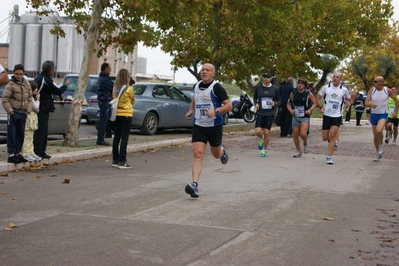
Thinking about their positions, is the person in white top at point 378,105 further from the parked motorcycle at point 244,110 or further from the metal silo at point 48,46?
the metal silo at point 48,46

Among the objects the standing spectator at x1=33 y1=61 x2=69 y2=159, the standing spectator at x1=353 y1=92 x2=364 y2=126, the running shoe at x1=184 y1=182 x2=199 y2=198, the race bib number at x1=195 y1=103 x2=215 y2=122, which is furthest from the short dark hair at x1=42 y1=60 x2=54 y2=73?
the standing spectator at x1=353 y1=92 x2=364 y2=126

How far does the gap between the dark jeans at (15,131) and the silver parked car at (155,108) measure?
8.99 meters

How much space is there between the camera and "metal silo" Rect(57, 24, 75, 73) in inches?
2026

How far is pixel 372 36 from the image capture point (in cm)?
3781

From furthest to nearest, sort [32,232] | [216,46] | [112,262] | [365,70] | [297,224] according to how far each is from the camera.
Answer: [365,70] < [216,46] < [297,224] < [32,232] < [112,262]

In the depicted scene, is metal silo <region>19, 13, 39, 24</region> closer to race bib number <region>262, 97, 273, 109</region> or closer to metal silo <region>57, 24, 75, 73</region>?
metal silo <region>57, 24, 75, 73</region>

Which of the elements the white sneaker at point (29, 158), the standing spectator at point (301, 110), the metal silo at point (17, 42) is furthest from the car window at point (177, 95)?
the metal silo at point (17, 42)

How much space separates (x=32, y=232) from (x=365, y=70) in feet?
239

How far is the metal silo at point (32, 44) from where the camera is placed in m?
49.4

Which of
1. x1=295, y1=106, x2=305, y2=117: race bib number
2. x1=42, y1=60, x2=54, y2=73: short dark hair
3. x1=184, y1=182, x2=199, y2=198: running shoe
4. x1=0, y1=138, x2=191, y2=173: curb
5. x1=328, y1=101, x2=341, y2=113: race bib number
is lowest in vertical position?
x1=0, y1=138, x2=191, y2=173: curb

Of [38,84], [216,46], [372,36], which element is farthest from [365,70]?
[38,84]

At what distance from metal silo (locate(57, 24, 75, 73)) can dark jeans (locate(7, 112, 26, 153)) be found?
37.5 meters

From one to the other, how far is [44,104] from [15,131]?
1.10m

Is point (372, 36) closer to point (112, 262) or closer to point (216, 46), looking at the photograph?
point (216, 46)
